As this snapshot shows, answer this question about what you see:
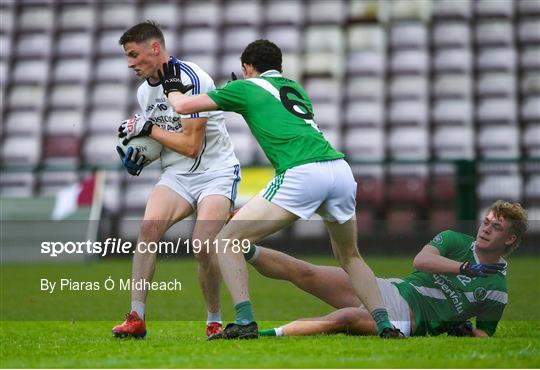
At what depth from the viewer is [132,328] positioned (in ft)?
20.8

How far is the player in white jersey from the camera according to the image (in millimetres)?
6539

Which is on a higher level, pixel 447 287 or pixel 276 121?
pixel 276 121

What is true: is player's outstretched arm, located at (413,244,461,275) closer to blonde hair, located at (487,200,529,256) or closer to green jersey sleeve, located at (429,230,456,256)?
green jersey sleeve, located at (429,230,456,256)

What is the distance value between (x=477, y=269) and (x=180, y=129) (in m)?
2.03

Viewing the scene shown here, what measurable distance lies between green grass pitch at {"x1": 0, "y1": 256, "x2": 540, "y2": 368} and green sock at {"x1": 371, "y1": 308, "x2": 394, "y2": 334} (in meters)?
0.09

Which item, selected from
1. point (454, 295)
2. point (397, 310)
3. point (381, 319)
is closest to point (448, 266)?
point (454, 295)

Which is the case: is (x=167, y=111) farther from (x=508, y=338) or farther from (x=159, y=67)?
(x=508, y=338)

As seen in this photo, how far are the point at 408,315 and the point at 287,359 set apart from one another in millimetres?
1325

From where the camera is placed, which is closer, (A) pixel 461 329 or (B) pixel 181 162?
(A) pixel 461 329

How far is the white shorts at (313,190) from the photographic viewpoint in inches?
228

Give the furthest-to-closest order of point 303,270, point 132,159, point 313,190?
point 132,159, point 303,270, point 313,190

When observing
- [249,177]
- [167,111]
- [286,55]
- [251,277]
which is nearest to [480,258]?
[167,111]

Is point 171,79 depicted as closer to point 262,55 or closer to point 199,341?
point 262,55

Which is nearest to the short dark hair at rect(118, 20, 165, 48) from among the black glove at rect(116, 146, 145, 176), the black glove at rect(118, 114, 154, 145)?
the black glove at rect(118, 114, 154, 145)
